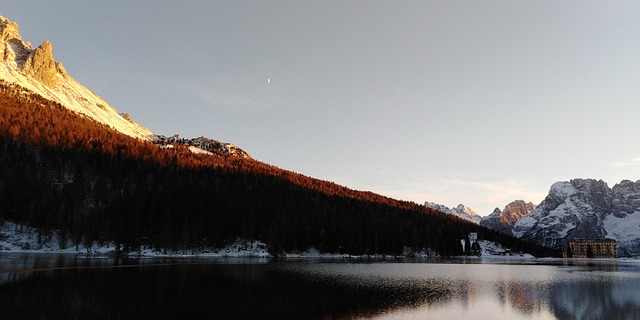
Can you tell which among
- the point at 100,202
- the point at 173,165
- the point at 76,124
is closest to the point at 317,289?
the point at 100,202

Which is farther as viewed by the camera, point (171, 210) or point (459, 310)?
point (171, 210)

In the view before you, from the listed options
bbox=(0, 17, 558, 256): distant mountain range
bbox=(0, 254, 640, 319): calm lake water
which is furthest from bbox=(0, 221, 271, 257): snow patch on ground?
bbox=(0, 254, 640, 319): calm lake water

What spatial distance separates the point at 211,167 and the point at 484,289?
14745cm

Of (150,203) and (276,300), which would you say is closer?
(276,300)

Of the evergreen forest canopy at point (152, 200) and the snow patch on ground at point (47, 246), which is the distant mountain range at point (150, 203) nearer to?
the evergreen forest canopy at point (152, 200)

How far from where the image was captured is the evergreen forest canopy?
400 ft

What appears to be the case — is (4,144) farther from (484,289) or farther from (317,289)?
(484,289)

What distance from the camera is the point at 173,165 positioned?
6688 inches

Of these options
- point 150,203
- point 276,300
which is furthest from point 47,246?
point 276,300

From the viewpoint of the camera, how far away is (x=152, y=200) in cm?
13075

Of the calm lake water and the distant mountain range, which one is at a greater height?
the distant mountain range

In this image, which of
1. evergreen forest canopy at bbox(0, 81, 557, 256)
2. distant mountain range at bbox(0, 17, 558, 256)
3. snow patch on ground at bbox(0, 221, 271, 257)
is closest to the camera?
snow patch on ground at bbox(0, 221, 271, 257)

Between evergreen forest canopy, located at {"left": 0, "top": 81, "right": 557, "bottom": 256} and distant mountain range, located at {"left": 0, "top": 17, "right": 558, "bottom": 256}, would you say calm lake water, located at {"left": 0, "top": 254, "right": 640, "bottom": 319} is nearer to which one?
distant mountain range, located at {"left": 0, "top": 17, "right": 558, "bottom": 256}

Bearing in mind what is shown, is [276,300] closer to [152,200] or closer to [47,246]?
[152,200]
